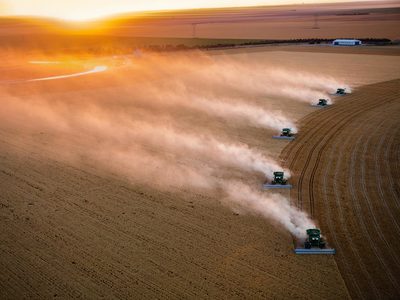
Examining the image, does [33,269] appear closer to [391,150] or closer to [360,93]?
[391,150]

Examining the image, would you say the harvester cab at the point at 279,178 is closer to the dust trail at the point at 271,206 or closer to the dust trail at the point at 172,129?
the dust trail at the point at 172,129

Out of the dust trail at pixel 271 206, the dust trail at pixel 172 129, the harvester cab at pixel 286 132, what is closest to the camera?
the dust trail at pixel 271 206

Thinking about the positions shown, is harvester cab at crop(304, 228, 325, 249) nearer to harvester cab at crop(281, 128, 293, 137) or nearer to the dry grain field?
the dry grain field

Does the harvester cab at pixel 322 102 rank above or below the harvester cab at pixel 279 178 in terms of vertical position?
above

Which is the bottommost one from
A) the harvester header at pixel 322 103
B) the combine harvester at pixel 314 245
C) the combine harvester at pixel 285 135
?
the combine harvester at pixel 314 245

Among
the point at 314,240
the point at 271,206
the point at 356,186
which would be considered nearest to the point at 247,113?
the point at 356,186

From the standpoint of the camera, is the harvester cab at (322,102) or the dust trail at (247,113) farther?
the harvester cab at (322,102)

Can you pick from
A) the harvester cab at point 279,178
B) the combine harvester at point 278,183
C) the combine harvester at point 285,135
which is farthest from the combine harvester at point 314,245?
the combine harvester at point 285,135

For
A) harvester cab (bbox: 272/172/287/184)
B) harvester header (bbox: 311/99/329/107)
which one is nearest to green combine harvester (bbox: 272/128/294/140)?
harvester cab (bbox: 272/172/287/184)

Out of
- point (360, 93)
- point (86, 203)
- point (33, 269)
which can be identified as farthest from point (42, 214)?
point (360, 93)
